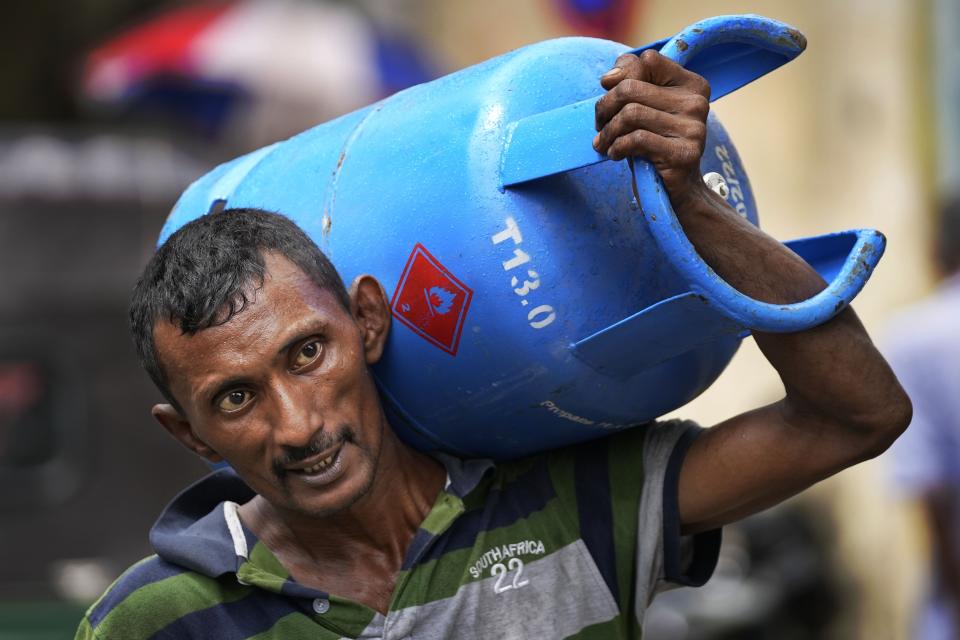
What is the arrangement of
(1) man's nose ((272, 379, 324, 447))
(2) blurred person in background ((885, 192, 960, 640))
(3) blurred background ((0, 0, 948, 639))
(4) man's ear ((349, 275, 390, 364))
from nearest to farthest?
1. (1) man's nose ((272, 379, 324, 447))
2. (4) man's ear ((349, 275, 390, 364))
3. (2) blurred person in background ((885, 192, 960, 640))
4. (3) blurred background ((0, 0, 948, 639))

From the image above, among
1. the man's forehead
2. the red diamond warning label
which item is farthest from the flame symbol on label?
the man's forehead

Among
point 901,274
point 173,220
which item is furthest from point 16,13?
point 173,220

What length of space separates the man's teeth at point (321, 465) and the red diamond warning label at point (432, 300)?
0.21 metres

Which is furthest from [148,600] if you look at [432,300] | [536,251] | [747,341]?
[747,341]

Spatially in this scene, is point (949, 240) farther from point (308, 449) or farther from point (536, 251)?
point (308, 449)

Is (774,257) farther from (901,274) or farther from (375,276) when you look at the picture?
(901,274)

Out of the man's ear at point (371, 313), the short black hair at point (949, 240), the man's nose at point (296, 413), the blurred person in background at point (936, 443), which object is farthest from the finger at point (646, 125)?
the short black hair at point (949, 240)

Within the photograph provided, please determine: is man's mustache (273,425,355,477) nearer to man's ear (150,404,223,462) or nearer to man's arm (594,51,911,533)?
man's ear (150,404,223,462)

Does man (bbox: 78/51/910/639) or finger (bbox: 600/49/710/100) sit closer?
finger (bbox: 600/49/710/100)

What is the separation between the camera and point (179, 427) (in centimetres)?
209

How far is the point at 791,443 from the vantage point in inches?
80.7

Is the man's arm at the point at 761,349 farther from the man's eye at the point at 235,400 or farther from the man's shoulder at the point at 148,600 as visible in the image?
the man's shoulder at the point at 148,600

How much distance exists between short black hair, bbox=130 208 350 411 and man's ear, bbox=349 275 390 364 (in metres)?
0.02

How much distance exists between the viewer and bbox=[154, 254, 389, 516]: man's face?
1.92m
